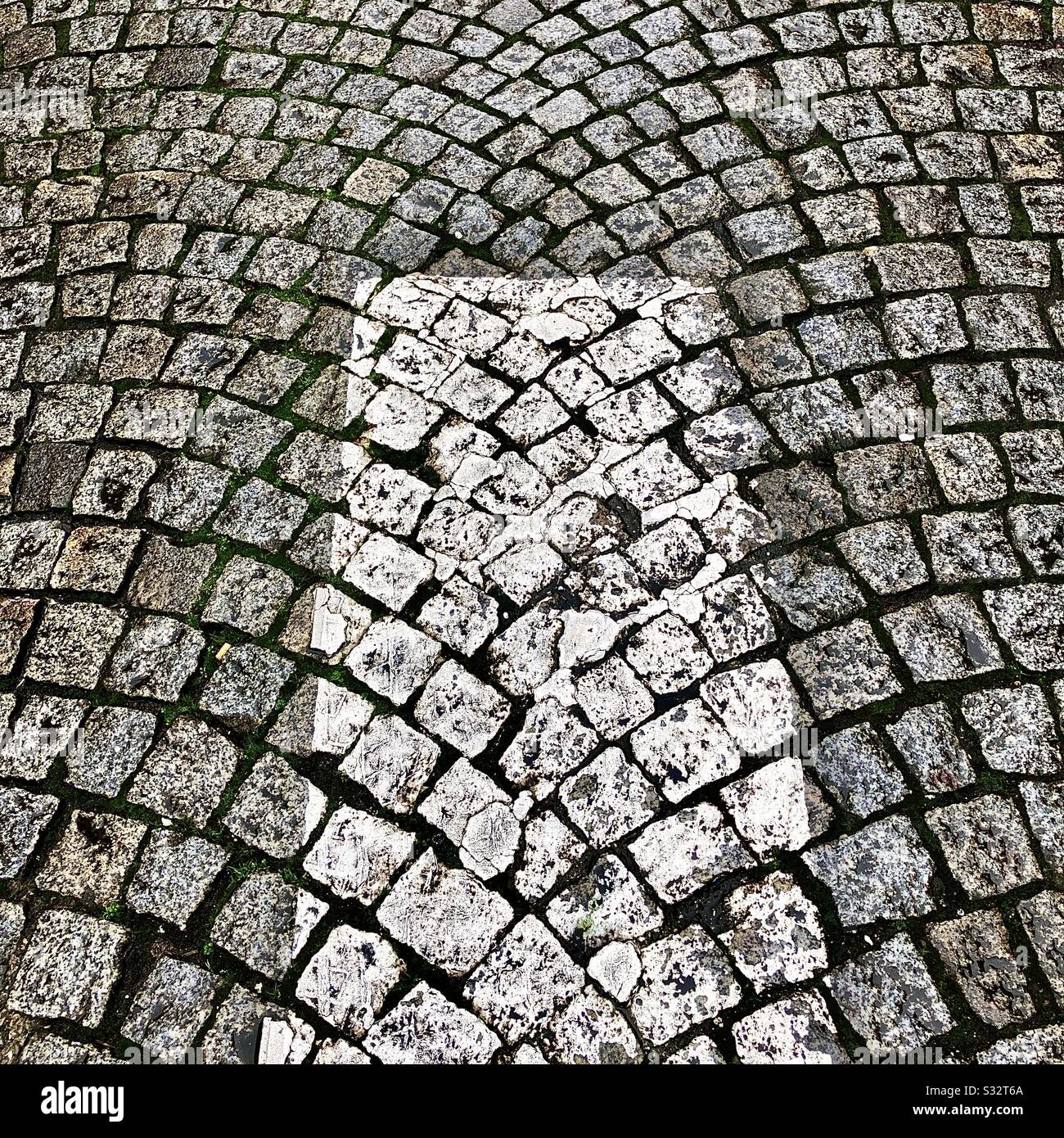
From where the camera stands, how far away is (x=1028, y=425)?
12.5 feet

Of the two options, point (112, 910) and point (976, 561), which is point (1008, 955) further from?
point (112, 910)

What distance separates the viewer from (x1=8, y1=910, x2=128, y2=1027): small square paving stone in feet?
9.59

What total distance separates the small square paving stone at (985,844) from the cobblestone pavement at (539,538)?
0.01m

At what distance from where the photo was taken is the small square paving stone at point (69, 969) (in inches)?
115

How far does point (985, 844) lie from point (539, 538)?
5.89ft

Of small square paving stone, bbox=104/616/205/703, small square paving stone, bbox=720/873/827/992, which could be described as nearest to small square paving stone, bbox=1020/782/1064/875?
small square paving stone, bbox=720/873/827/992

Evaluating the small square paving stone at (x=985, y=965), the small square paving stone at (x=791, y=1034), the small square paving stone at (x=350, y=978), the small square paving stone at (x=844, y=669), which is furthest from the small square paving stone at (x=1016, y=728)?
the small square paving stone at (x=350, y=978)

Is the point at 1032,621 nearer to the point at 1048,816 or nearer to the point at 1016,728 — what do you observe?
the point at 1016,728

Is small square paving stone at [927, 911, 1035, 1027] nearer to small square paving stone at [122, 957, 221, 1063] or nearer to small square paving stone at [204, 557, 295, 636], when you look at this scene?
Answer: small square paving stone at [122, 957, 221, 1063]

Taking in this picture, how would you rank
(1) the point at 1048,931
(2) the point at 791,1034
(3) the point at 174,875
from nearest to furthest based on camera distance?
1. (2) the point at 791,1034
2. (1) the point at 1048,931
3. (3) the point at 174,875

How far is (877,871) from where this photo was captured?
3008 mm

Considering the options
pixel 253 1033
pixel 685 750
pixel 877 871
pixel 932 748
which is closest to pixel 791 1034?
pixel 877 871

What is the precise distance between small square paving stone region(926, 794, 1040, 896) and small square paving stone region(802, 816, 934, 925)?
0.29 ft

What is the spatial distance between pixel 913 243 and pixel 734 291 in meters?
0.85
